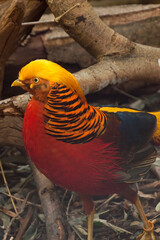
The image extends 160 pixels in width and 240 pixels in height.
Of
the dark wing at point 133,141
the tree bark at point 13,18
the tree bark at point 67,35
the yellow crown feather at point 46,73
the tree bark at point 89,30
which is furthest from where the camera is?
the tree bark at point 67,35

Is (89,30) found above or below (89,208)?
above

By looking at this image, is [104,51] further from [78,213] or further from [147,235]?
[147,235]

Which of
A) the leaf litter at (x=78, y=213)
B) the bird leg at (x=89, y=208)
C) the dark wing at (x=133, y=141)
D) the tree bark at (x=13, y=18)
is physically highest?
the tree bark at (x=13, y=18)

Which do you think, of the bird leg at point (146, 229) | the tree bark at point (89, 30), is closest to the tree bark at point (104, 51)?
the tree bark at point (89, 30)

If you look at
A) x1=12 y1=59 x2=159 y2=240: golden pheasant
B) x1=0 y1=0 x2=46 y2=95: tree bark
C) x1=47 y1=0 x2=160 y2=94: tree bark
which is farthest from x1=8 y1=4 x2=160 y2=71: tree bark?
x1=12 y1=59 x2=159 y2=240: golden pheasant

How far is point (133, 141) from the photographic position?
74.5 inches

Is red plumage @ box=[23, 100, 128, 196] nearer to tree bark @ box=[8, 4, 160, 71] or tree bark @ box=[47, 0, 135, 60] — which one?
tree bark @ box=[47, 0, 135, 60]

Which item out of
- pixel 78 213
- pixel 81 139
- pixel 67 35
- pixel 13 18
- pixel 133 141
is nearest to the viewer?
pixel 81 139

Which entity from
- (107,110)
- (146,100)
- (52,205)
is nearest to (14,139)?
(52,205)

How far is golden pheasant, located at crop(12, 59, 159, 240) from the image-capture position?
1.68 metres

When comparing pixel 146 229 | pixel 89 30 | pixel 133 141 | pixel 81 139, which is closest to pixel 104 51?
pixel 89 30

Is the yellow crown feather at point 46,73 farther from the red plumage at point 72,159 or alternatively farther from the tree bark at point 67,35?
the tree bark at point 67,35

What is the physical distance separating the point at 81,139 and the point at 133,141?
0.97 feet

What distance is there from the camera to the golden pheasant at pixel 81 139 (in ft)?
5.51
